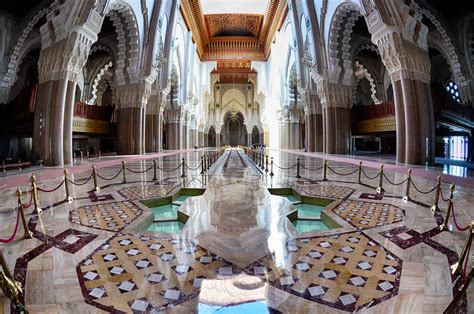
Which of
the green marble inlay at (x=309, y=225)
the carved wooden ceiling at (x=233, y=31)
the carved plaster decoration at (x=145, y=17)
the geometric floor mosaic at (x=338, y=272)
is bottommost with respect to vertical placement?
the green marble inlay at (x=309, y=225)

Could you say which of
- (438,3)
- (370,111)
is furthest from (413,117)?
(438,3)

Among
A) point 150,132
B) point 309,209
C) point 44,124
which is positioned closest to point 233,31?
point 150,132

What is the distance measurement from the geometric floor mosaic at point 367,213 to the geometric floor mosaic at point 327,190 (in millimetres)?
533

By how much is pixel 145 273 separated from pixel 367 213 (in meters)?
2.97

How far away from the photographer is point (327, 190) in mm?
5441

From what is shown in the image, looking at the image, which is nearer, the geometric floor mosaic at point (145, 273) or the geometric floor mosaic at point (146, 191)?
the geometric floor mosaic at point (145, 273)

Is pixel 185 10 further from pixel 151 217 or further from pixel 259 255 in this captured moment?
pixel 259 255

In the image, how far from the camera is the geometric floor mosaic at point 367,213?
338 cm

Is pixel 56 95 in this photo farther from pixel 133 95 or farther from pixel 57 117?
pixel 133 95

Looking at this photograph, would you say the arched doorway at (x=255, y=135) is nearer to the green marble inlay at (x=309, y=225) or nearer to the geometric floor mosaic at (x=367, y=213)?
the geometric floor mosaic at (x=367, y=213)

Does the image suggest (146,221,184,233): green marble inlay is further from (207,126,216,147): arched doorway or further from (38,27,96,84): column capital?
(207,126,216,147): arched doorway

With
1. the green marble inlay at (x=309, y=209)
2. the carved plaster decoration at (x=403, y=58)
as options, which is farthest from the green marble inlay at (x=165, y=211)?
the carved plaster decoration at (x=403, y=58)

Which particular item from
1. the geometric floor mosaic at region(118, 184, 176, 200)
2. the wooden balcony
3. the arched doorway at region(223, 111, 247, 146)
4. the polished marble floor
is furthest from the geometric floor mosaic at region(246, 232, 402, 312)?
the arched doorway at region(223, 111, 247, 146)

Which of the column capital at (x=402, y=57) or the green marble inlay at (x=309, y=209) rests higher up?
the column capital at (x=402, y=57)
